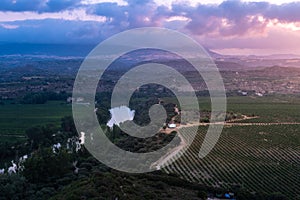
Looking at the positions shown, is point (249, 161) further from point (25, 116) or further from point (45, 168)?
point (25, 116)

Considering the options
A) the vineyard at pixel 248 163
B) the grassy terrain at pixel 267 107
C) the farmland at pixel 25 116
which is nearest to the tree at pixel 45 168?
the vineyard at pixel 248 163

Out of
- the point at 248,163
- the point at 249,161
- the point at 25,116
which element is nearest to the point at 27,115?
the point at 25,116

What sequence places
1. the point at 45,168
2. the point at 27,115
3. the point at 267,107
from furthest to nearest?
1. the point at 267,107
2. the point at 27,115
3. the point at 45,168

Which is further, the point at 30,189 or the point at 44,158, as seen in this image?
the point at 44,158

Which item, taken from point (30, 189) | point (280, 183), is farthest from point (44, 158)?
point (280, 183)

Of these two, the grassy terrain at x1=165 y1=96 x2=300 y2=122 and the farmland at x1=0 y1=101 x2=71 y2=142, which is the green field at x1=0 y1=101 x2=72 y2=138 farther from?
the grassy terrain at x1=165 y1=96 x2=300 y2=122

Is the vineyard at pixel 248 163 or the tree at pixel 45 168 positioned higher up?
the tree at pixel 45 168

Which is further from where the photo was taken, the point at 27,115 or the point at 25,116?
the point at 27,115

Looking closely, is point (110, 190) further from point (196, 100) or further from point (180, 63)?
point (180, 63)

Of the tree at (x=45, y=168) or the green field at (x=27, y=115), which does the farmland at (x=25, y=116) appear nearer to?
the green field at (x=27, y=115)
